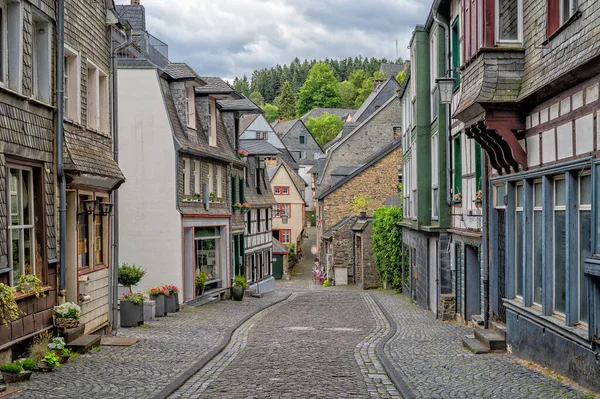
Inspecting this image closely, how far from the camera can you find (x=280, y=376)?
11.5 metres

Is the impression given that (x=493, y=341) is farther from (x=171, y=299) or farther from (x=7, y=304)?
(x=171, y=299)

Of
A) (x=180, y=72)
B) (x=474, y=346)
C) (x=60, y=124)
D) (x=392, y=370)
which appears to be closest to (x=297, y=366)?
(x=392, y=370)

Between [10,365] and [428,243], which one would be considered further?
[428,243]

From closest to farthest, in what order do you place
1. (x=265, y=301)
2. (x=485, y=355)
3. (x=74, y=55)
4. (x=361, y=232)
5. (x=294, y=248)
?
1. (x=485, y=355)
2. (x=74, y=55)
3. (x=265, y=301)
4. (x=361, y=232)
5. (x=294, y=248)

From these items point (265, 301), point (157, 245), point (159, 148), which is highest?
point (159, 148)

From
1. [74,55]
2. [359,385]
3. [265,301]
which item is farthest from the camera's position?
[265,301]

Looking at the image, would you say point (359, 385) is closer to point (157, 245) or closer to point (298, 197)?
point (157, 245)

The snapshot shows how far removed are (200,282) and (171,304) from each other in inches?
169

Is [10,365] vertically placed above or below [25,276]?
below

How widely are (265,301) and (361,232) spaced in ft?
37.4

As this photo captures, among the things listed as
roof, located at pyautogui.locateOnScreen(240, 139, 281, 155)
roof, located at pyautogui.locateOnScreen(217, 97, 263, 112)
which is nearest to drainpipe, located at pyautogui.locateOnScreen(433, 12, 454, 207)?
roof, located at pyautogui.locateOnScreen(217, 97, 263, 112)

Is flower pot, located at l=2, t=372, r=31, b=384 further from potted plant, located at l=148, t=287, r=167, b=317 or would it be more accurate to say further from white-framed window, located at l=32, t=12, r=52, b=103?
potted plant, located at l=148, t=287, r=167, b=317

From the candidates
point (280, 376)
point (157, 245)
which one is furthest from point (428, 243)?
point (280, 376)

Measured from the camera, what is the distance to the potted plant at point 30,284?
1126 centimetres
